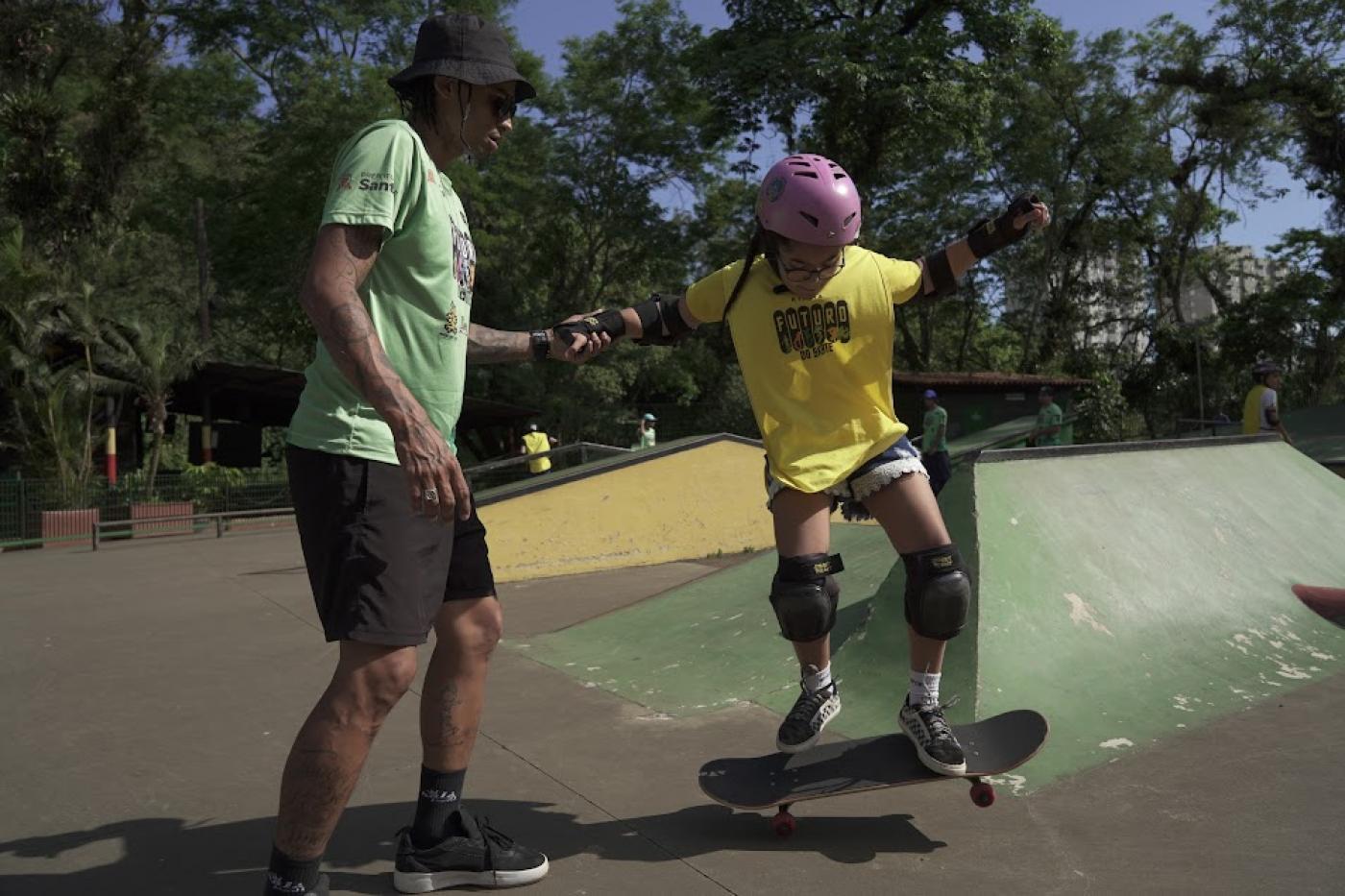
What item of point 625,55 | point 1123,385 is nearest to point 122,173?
point 625,55

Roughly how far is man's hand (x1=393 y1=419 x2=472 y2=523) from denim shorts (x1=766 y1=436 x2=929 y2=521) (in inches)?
41.6

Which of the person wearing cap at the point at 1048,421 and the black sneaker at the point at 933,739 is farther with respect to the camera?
the person wearing cap at the point at 1048,421

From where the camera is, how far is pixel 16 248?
18.7m

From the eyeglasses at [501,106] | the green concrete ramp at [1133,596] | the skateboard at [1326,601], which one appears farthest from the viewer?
the skateboard at [1326,601]

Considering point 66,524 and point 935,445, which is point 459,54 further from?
point 66,524

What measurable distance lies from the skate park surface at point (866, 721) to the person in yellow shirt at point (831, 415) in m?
0.40

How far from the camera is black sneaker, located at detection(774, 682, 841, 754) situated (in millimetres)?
2791

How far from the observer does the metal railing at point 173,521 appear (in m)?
15.1

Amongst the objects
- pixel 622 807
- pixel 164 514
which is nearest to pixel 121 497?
pixel 164 514

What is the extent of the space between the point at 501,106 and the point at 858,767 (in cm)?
195

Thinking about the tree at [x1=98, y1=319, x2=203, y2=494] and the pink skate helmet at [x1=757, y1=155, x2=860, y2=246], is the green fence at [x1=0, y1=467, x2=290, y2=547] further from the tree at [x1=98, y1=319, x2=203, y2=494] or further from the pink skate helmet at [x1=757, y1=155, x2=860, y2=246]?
the pink skate helmet at [x1=757, y1=155, x2=860, y2=246]

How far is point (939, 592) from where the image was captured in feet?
8.73

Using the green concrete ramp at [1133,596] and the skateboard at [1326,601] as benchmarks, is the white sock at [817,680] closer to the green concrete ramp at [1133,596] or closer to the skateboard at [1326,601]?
the green concrete ramp at [1133,596]

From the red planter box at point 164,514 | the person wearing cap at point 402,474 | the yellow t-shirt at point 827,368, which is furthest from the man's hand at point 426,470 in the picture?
the red planter box at point 164,514
